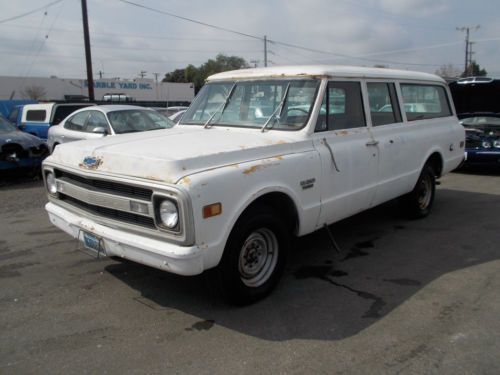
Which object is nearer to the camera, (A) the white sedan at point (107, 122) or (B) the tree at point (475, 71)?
(A) the white sedan at point (107, 122)

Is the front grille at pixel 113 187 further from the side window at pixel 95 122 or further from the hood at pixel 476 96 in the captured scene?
the hood at pixel 476 96

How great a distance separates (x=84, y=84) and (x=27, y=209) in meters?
52.1

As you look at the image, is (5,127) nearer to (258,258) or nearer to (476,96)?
(258,258)

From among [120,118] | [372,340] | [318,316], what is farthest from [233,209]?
[120,118]

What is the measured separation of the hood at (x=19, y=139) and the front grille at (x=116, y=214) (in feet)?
22.7

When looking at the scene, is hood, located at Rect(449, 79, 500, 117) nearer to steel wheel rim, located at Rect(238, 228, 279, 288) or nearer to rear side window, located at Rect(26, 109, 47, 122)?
steel wheel rim, located at Rect(238, 228, 279, 288)

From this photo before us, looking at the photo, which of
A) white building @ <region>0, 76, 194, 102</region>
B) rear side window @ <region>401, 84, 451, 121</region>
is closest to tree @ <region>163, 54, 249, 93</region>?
white building @ <region>0, 76, 194, 102</region>

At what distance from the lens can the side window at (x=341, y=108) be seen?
4.39m

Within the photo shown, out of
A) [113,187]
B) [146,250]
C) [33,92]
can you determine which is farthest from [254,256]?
[33,92]

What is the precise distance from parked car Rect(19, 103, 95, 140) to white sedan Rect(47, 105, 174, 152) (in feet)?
8.48

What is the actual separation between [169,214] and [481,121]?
34.7 ft

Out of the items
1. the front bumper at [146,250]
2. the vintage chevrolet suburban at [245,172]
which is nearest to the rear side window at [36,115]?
the vintage chevrolet suburban at [245,172]

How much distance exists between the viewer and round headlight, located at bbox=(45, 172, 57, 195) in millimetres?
4270

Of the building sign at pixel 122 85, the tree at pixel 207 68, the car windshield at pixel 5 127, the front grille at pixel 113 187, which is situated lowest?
the front grille at pixel 113 187
